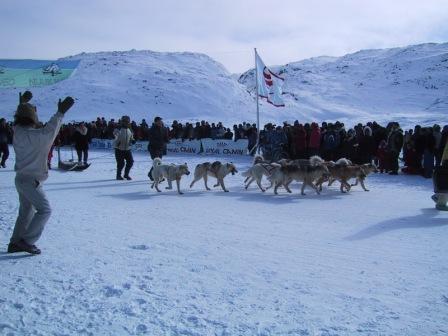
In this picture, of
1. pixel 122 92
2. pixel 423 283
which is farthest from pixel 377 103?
pixel 423 283

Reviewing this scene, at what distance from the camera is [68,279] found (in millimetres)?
4391

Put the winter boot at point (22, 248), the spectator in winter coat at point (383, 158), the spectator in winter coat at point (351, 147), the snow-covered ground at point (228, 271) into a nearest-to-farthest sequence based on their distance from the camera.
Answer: the snow-covered ground at point (228, 271), the winter boot at point (22, 248), the spectator in winter coat at point (383, 158), the spectator in winter coat at point (351, 147)

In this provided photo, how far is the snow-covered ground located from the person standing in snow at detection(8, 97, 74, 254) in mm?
384

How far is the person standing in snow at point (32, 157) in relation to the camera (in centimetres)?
483

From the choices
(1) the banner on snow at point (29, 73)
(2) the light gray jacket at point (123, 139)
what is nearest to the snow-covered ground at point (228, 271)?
(2) the light gray jacket at point (123, 139)

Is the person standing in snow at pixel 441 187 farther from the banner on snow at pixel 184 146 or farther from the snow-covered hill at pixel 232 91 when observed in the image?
the snow-covered hill at pixel 232 91

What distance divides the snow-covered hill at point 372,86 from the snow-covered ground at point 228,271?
123 feet

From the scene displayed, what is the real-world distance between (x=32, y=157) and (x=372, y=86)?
7150cm

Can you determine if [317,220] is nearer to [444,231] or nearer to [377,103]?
[444,231]

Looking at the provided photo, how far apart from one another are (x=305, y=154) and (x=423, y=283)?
36.4 feet

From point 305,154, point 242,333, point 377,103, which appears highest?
point 377,103

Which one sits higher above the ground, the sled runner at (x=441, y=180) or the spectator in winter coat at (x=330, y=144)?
the spectator in winter coat at (x=330, y=144)

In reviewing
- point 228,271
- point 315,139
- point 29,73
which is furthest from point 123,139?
point 29,73

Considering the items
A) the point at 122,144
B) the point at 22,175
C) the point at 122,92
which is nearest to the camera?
the point at 22,175
